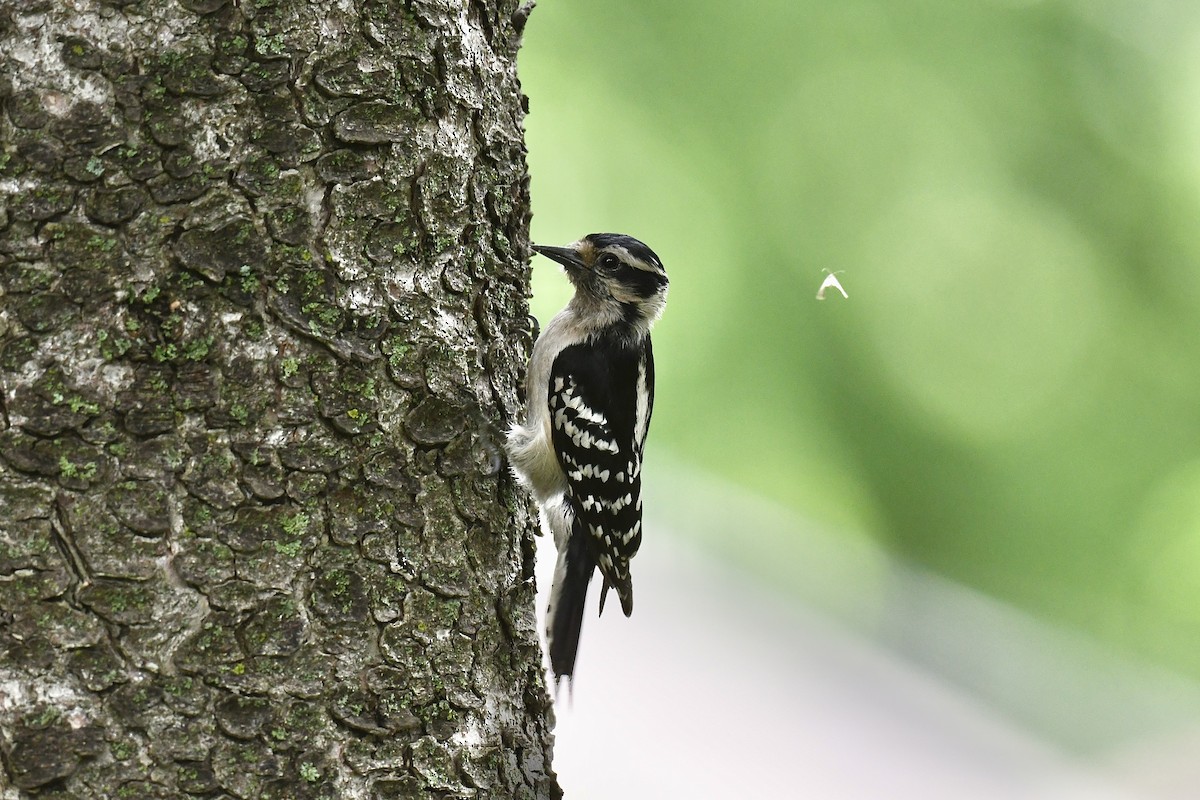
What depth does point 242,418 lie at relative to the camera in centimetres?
175

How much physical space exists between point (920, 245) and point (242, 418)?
4424 millimetres

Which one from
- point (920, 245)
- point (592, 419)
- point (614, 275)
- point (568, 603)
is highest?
point (920, 245)

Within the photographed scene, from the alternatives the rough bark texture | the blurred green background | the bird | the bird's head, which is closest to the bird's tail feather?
the bird

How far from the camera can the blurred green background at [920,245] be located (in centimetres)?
485

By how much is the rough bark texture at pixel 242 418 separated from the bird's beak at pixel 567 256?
Answer: 44.8 inches

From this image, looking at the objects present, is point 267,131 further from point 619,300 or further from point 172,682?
point 619,300

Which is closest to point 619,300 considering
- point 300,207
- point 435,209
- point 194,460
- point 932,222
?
point 435,209

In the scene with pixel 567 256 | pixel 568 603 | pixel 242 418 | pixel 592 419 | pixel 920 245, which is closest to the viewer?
pixel 242 418

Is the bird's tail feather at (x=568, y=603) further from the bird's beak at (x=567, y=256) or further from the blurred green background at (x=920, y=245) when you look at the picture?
the blurred green background at (x=920, y=245)

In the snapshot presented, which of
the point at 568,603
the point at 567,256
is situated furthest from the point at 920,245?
the point at 568,603

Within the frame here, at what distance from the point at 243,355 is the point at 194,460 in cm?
19

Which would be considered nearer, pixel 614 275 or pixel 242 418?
pixel 242 418

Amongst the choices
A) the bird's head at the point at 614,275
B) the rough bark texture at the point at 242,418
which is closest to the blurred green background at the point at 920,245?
the bird's head at the point at 614,275

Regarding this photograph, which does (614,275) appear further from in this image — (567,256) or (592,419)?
(592,419)
